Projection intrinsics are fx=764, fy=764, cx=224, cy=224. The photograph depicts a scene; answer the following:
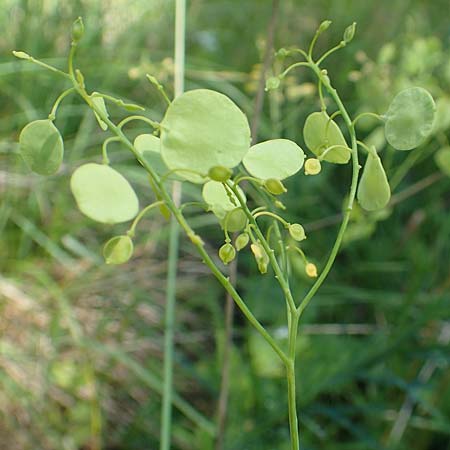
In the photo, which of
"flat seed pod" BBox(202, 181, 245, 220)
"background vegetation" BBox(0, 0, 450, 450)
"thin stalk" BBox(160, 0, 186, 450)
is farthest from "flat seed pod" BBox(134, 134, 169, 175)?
"background vegetation" BBox(0, 0, 450, 450)

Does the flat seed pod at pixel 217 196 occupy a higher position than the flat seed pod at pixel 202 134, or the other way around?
the flat seed pod at pixel 202 134

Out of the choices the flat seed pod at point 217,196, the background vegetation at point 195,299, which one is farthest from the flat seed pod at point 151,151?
the background vegetation at point 195,299

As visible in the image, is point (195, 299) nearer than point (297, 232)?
No

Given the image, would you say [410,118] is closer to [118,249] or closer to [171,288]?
[118,249]

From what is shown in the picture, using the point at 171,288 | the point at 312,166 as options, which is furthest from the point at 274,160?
the point at 171,288

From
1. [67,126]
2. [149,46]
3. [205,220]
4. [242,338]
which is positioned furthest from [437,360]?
[149,46]

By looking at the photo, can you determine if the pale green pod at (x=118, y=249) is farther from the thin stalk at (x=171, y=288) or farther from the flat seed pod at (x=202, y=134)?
the thin stalk at (x=171, y=288)
